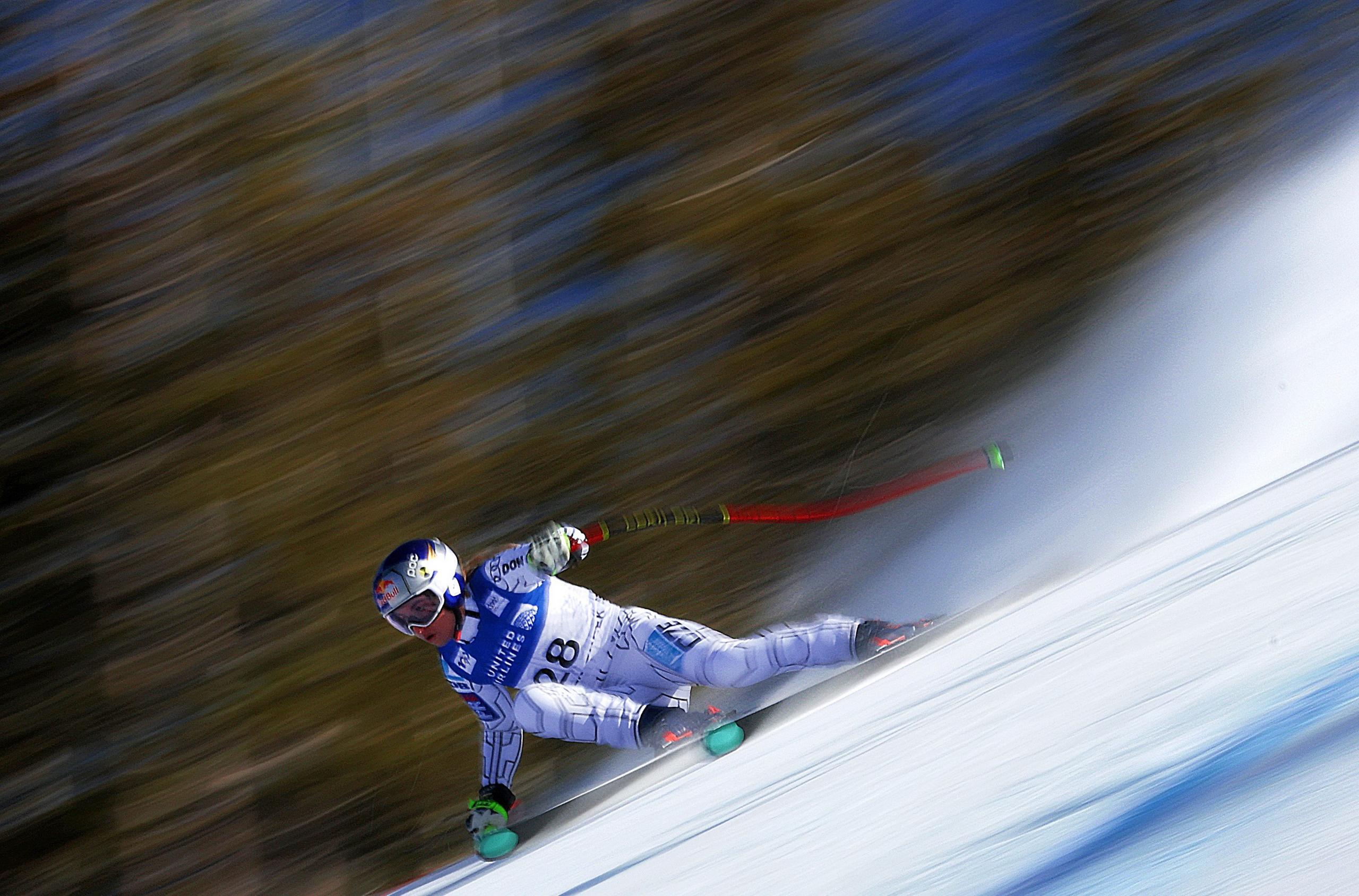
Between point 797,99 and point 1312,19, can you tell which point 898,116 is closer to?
point 797,99

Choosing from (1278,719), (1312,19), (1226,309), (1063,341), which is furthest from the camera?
(1312,19)

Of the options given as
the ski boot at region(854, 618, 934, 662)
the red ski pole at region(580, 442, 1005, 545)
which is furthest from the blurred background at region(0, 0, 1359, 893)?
the ski boot at region(854, 618, 934, 662)

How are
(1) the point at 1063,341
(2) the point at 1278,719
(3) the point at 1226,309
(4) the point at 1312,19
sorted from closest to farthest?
(2) the point at 1278,719 < (3) the point at 1226,309 < (1) the point at 1063,341 < (4) the point at 1312,19

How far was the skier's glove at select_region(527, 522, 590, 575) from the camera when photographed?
3570 millimetres

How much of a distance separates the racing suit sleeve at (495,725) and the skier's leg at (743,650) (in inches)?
18.7

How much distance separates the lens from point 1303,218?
16.8 feet

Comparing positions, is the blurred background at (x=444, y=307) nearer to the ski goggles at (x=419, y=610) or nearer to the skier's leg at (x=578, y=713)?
the skier's leg at (x=578, y=713)

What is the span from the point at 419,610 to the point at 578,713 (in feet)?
1.84

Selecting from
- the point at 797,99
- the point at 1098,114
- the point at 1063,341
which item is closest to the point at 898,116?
the point at 797,99

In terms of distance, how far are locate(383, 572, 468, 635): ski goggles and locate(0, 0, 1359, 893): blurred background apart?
1685 millimetres

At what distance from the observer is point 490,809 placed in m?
3.80

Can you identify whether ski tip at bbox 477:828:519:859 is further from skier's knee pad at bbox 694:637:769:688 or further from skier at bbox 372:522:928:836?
skier's knee pad at bbox 694:637:769:688

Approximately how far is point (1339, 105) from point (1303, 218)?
756 mm

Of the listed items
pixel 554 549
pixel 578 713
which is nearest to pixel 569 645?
pixel 578 713
